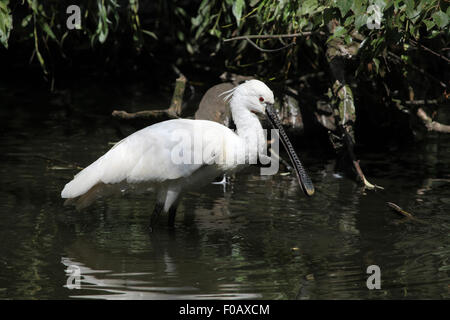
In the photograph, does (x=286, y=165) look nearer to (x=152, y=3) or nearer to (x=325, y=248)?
(x=325, y=248)

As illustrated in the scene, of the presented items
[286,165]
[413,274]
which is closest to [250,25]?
[286,165]

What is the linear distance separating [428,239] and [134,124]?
5531 mm

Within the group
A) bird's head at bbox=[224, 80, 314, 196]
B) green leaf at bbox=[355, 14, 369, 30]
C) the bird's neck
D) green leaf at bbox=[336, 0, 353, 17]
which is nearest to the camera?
green leaf at bbox=[336, 0, 353, 17]

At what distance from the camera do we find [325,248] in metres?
6.23

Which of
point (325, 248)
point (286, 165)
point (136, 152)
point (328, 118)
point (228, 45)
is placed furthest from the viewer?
point (228, 45)

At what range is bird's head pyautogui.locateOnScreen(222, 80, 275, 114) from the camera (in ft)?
21.9

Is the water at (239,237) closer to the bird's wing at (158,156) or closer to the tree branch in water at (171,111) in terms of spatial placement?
the bird's wing at (158,156)

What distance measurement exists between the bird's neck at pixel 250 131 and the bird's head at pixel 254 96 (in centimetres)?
6

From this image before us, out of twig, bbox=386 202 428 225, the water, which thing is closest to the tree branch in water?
the water

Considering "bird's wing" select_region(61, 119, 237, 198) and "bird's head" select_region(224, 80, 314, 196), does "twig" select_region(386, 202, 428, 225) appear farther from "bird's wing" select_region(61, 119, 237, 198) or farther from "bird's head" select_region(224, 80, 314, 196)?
"bird's wing" select_region(61, 119, 237, 198)

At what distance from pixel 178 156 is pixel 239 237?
0.81 meters

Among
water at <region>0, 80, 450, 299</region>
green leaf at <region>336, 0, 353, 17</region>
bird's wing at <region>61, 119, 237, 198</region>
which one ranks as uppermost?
green leaf at <region>336, 0, 353, 17</region>

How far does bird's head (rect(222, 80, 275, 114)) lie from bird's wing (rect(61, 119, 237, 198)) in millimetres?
272

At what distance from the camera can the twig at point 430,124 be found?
8570mm
